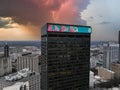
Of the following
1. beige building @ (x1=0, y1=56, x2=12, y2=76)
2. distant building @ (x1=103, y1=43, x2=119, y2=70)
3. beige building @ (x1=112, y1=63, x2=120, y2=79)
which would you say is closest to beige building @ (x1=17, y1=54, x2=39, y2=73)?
beige building @ (x1=0, y1=56, x2=12, y2=76)

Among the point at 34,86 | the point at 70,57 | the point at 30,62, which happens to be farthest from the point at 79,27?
the point at 30,62

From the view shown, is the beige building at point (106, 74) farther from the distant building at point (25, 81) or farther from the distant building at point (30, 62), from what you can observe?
the distant building at point (25, 81)

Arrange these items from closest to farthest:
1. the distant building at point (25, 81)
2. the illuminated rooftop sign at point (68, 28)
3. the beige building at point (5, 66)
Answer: the illuminated rooftop sign at point (68, 28) < the distant building at point (25, 81) < the beige building at point (5, 66)

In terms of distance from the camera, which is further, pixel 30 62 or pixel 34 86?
pixel 30 62

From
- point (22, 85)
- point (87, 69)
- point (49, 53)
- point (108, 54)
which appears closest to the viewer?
point (49, 53)

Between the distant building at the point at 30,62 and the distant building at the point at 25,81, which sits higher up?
the distant building at the point at 30,62

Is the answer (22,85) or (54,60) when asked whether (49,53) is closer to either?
→ (54,60)

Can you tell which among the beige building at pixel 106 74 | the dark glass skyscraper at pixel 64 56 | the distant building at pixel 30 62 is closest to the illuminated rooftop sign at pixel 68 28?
the dark glass skyscraper at pixel 64 56

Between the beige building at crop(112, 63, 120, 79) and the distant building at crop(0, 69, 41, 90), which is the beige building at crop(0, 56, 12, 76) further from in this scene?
the beige building at crop(112, 63, 120, 79)
